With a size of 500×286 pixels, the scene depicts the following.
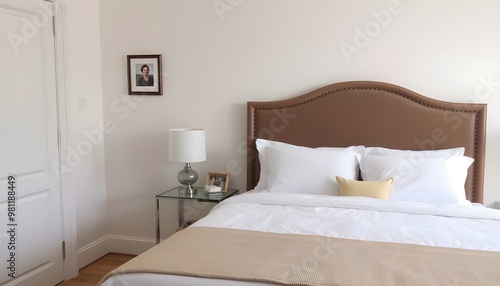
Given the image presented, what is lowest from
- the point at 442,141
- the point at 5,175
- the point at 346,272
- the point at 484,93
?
the point at 346,272

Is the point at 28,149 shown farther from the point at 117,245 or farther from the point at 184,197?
the point at 117,245

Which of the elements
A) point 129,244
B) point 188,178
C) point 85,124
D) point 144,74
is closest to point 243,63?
point 144,74

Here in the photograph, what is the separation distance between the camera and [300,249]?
1790mm

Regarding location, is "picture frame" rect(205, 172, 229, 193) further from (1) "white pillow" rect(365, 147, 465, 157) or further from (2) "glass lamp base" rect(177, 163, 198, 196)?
Answer: (1) "white pillow" rect(365, 147, 465, 157)

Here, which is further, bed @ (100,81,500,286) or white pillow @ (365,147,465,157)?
white pillow @ (365,147,465,157)

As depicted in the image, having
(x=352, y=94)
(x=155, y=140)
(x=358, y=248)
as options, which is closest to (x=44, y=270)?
(x=155, y=140)

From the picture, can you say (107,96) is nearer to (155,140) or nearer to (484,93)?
(155,140)

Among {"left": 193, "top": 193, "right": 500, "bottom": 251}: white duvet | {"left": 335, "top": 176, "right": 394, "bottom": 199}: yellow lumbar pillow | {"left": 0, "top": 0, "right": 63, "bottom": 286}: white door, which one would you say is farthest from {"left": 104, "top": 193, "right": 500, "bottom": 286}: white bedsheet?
{"left": 0, "top": 0, "right": 63, "bottom": 286}: white door

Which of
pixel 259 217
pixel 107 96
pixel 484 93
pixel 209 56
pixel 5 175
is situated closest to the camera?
pixel 259 217

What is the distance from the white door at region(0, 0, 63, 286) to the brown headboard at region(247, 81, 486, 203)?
154 cm

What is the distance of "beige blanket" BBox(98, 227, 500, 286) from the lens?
1.49 m

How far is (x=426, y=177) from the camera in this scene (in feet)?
8.80

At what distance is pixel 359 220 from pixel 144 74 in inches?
91.8

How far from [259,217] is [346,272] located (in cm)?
87
